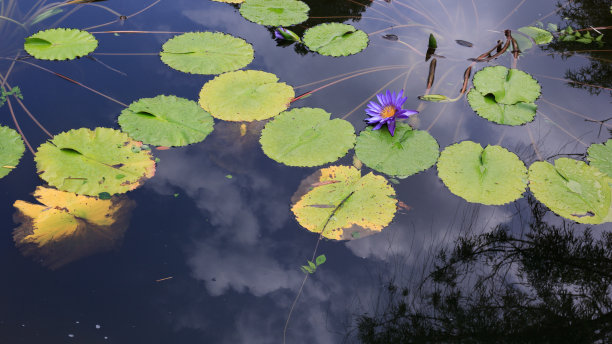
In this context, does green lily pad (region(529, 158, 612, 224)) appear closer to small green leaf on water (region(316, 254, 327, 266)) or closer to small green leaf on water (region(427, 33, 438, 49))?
small green leaf on water (region(316, 254, 327, 266))

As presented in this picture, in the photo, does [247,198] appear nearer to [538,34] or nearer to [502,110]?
[502,110]

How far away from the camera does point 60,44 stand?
3646 mm

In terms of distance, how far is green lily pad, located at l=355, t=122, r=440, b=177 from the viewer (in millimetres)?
2812

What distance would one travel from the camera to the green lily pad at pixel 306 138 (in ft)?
9.32

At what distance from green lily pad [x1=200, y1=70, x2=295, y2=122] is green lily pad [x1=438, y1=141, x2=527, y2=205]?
1.25m

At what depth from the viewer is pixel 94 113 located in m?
3.12

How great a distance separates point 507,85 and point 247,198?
7.36 feet

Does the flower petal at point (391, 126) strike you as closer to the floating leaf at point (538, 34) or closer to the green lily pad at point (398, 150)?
the green lily pad at point (398, 150)

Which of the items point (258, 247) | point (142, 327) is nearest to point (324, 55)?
point (258, 247)

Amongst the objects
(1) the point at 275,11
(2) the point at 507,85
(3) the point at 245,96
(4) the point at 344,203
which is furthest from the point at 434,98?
(1) the point at 275,11

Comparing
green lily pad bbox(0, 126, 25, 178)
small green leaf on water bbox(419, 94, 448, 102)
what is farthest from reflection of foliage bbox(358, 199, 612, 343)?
green lily pad bbox(0, 126, 25, 178)

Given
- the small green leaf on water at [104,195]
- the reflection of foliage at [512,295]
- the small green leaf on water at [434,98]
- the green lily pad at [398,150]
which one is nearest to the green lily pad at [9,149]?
the small green leaf on water at [104,195]

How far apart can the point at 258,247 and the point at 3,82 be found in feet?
8.30

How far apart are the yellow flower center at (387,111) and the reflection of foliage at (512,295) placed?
105 centimetres
